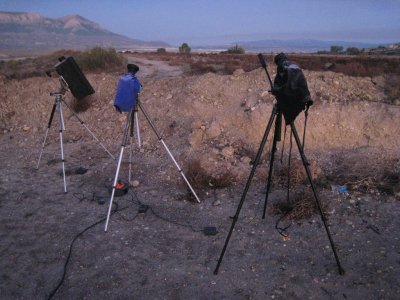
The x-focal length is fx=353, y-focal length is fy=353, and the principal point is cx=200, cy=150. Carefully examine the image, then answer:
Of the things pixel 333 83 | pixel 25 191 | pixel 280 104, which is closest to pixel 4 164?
pixel 25 191

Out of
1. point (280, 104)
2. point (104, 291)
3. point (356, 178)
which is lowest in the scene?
point (104, 291)

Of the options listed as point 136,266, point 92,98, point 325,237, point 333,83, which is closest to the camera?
point 136,266

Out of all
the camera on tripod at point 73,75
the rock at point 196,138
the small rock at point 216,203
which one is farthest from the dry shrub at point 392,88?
the camera on tripod at point 73,75

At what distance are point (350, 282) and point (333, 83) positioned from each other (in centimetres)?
607

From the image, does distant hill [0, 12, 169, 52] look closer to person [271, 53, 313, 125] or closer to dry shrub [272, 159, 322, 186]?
dry shrub [272, 159, 322, 186]

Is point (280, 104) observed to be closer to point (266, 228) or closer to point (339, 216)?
point (266, 228)

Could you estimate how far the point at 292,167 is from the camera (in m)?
6.27

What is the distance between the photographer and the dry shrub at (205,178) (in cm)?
614

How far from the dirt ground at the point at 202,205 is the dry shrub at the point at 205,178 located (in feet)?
0.22

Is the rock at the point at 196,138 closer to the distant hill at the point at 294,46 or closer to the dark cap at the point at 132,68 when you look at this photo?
the dark cap at the point at 132,68

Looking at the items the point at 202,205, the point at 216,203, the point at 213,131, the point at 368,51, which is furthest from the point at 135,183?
the point at 368,51

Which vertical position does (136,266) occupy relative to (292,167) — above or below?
below

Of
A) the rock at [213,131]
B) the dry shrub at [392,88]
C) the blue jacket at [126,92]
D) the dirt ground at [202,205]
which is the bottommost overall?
the dirt ground at [202,205]

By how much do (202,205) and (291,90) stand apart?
9.07 ft
